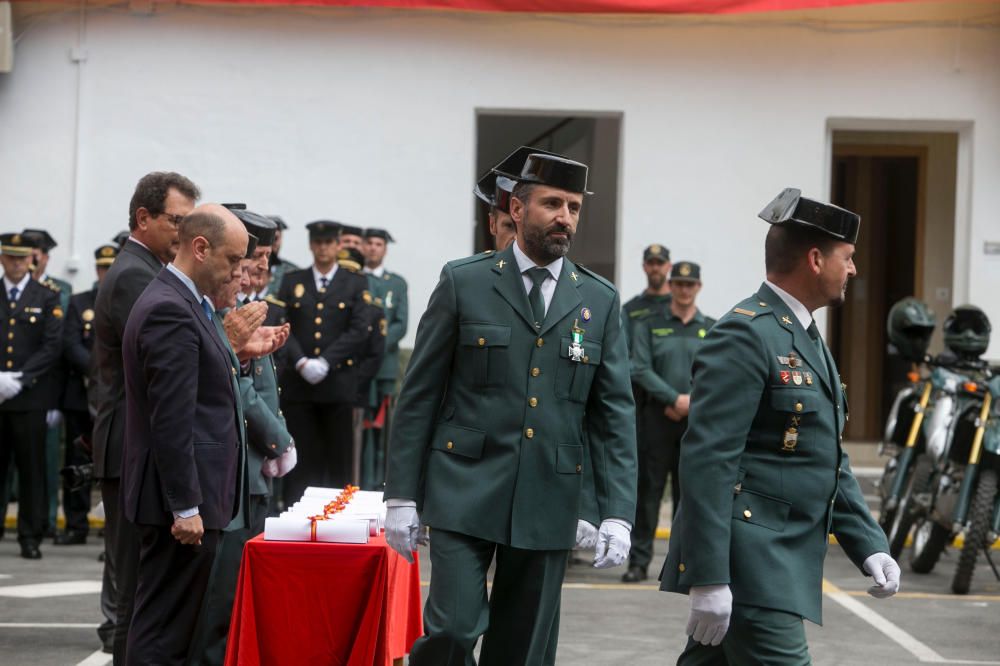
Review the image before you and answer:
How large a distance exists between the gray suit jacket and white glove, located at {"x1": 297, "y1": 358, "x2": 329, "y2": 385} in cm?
483

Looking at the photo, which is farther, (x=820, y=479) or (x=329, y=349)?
(x=329, y=349)

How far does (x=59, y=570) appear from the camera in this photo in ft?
34.6

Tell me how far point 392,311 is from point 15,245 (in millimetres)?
3418

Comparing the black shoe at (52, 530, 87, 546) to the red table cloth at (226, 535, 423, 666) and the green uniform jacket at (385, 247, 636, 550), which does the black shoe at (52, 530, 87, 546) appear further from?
the green uniform jacket at (385, 247, 636, 550)

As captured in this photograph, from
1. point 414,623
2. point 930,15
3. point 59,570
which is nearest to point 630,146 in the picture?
point 930,15

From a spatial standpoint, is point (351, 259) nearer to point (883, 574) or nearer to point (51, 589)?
point (51, 589)

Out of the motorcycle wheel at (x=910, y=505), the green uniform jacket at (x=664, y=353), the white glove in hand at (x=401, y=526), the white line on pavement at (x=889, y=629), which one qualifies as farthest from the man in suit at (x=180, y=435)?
the motorcycle wheel at (x=910, y=505)

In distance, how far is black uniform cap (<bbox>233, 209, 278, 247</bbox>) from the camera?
277 inches

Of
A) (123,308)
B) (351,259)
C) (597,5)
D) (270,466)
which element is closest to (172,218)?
(123,308)

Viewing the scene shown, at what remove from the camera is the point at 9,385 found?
1137 centimetres

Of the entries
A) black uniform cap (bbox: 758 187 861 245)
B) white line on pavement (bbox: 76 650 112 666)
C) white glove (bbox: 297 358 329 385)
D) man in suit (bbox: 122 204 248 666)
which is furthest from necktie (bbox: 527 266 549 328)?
white glove (bbox: 297 358 329 385)

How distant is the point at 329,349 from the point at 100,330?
5319 millimetres

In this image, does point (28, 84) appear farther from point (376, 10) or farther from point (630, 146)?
point (630, 146)

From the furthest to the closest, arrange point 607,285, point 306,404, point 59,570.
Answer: point 306,404
point 59,570
point 607,285
